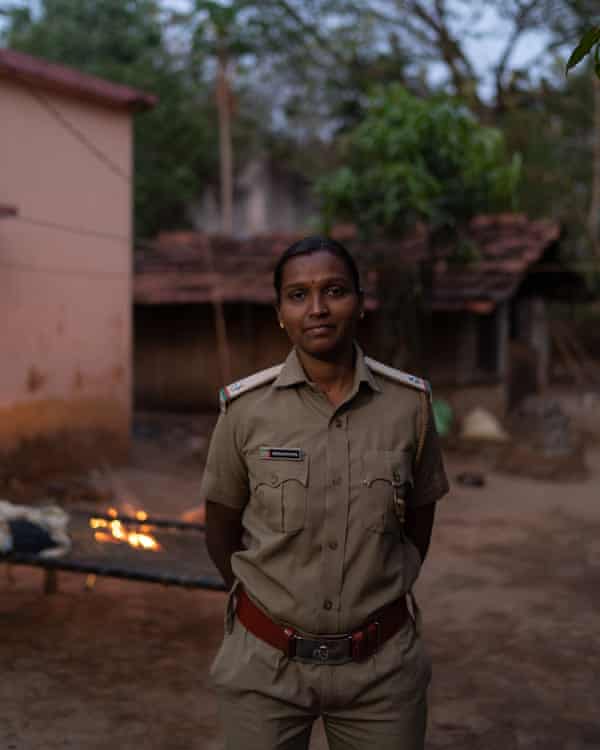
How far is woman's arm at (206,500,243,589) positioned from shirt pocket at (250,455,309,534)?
0.16 metres

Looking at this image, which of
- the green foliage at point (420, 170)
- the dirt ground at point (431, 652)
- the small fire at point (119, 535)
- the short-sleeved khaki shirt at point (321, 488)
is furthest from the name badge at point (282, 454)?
the green foliage at point (420, 170)

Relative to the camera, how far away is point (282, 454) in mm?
1887

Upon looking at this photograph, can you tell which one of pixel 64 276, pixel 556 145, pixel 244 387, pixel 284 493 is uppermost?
pixel 556 145

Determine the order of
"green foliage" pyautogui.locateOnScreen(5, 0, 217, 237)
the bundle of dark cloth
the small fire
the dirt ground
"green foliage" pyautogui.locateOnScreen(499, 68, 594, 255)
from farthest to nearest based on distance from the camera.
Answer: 1. "green foliage" pyautogui.locateOnScreen(5, 0, 217, 237)
2. "green foliage" pyautogui.locateOnScreen(499, 68, 594, 255)
3. the small fire
4. the bundle of dark cloth
5. the dirt ground

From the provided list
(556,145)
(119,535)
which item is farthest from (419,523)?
(556,145)

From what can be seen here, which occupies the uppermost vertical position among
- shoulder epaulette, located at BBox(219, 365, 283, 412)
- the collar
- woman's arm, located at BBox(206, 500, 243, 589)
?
the collar

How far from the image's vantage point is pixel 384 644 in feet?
6.21

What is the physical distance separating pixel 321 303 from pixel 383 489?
0.42m

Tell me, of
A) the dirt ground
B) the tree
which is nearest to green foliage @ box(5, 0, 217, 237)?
the tree

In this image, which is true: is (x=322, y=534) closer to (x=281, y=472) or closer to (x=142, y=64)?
(x=281, y=472)

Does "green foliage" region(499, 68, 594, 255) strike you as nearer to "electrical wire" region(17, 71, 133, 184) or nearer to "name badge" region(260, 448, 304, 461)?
"electrical wire" region(17, 71, 133, 184)

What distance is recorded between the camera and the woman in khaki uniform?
1.84m

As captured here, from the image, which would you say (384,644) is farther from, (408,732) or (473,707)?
(473,707)

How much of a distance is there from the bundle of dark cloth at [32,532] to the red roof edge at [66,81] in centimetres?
534
